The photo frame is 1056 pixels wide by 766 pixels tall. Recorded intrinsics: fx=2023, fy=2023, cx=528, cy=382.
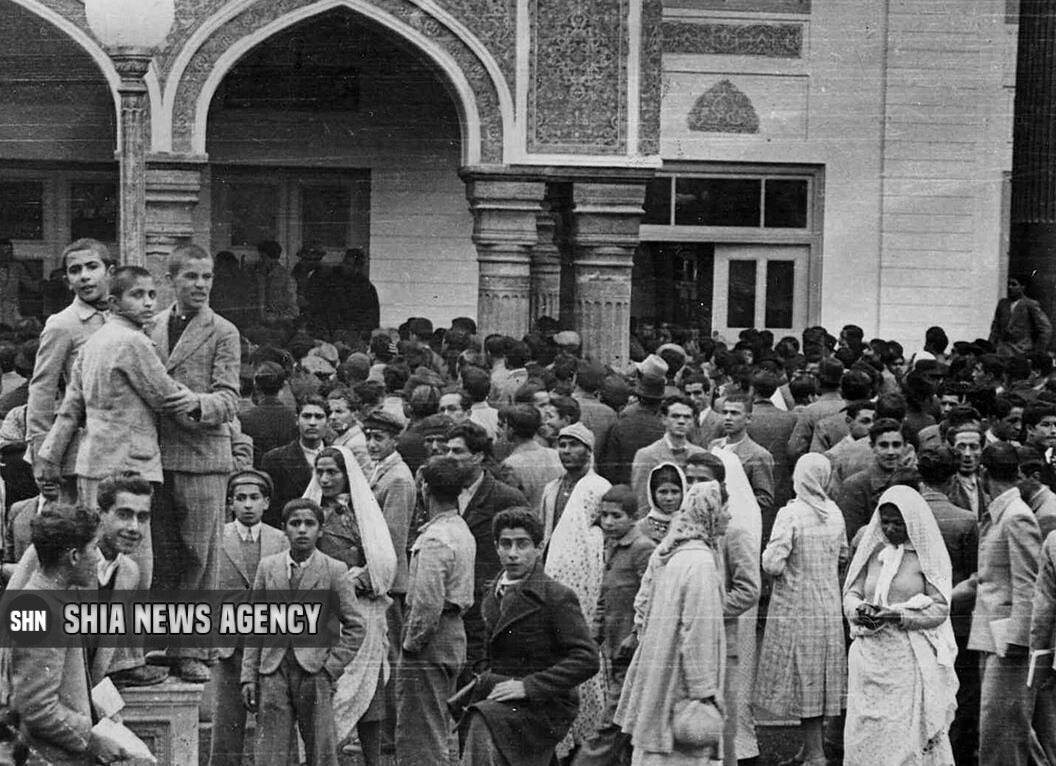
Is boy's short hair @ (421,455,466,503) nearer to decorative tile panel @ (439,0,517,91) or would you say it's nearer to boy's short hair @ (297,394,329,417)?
boy's short hair @ (297,394,329,417)

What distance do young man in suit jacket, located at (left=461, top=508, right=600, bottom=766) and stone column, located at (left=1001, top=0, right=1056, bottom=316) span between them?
44.8 ft

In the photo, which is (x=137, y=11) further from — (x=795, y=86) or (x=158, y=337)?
(x=795, y=86)

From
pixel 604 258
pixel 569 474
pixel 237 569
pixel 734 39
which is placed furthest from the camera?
pixel 734 39

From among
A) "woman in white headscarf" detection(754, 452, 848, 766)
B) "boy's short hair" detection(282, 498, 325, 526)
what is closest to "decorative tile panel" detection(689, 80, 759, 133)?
"woman in white headscarf" detection(754, 452, 848, 766)

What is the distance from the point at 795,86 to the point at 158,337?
13595 millimetres

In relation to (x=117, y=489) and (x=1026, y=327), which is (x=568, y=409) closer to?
(x=117, y=489)

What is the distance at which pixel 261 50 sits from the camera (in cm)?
2005

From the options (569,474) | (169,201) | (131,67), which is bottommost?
(569,474)

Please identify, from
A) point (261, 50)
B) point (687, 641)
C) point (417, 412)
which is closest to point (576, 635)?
point (687, 641)

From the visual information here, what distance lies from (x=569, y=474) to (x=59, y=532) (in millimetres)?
3963

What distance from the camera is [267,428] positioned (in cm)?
1136

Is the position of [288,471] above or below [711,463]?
below

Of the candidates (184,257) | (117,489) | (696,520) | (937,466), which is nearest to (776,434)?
(937,466)

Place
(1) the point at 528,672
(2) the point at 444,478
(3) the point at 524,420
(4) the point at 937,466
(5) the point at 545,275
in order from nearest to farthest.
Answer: (1) the point at 528,672
(2) the point at 444,478
(4) the point at 937,466
(3) the point at 524,420
(5) the point at 545,275
